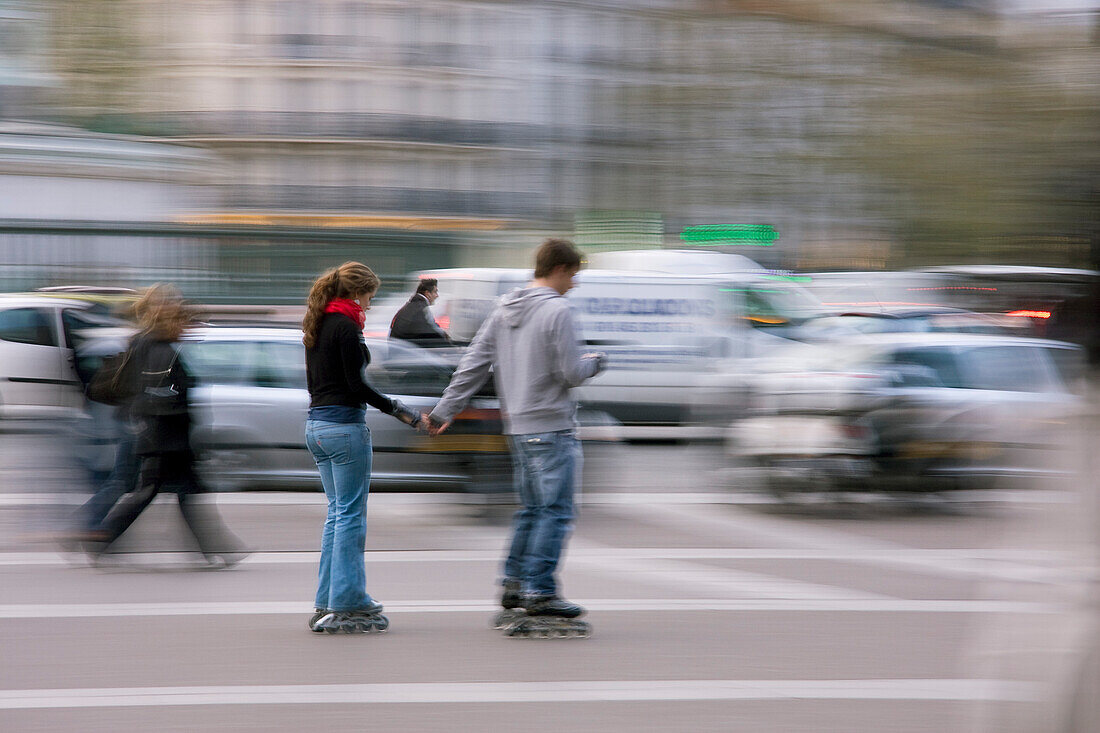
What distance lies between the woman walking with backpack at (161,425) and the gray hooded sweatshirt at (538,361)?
2609 millimetres

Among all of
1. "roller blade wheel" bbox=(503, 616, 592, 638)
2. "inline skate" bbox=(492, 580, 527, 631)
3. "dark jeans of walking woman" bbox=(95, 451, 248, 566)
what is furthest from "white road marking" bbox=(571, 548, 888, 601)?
"dark jeans of walking woman" bbox=(95, 451, 248, 566)

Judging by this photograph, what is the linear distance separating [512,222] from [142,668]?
141 inches

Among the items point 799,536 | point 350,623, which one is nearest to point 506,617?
point 350,623

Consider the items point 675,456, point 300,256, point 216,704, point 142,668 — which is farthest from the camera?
point 300,256

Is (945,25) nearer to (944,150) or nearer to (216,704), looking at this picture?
(944,150)

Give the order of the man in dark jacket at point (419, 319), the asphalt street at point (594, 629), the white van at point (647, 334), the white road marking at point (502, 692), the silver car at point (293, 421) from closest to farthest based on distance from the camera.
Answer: the asphalt street at point (594, 629) → the white road marking at point (502, 692) → the silver car at point (293, 421) → the man in dark jacket at point (419, 319) → the white van at point (647, 334)

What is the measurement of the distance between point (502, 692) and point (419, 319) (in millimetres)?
9101

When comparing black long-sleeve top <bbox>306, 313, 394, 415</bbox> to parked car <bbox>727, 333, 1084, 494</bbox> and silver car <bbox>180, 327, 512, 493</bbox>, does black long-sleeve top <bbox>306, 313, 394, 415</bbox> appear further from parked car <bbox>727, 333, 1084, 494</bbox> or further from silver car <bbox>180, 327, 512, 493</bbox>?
parked car <bbox>727, 333, 1084, 494</bbox>

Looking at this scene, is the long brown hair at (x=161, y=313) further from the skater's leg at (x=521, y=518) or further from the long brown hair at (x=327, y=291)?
the skater's leg at (x=521, y=518)

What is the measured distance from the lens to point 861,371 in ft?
34.3

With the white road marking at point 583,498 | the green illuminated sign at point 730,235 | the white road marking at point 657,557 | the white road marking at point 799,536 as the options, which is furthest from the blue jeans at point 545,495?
the green illuminated sign at point 730,235

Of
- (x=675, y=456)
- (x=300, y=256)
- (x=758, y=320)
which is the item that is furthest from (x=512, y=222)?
(x=300, y=256)

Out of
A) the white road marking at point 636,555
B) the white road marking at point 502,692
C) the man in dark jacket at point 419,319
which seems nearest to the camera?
the white road marking at point 502,692

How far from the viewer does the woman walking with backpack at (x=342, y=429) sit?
611 cm
